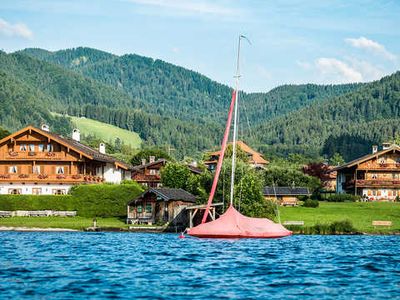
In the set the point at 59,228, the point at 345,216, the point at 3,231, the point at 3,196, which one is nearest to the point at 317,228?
the point at 345,216

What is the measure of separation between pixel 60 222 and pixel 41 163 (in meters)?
22.1

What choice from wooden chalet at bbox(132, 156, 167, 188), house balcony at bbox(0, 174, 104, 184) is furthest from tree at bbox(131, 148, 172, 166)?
house balcony at bbox(0, 174, 104, 184)

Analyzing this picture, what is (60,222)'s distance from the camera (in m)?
81.1

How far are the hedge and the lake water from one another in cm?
3227

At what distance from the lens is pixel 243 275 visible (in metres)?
35.2

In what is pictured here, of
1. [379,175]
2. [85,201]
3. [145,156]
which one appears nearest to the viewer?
[85,201]

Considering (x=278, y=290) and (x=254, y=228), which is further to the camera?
(x=254, y=228)

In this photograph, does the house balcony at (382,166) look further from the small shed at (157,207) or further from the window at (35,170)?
the window at (35,170)

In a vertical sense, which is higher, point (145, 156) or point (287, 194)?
point (145, 156)

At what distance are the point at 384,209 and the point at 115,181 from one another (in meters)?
38.5

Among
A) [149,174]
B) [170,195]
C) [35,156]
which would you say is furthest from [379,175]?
[35,156]

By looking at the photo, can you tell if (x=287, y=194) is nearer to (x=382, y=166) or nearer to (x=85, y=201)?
(x=382, y=166)

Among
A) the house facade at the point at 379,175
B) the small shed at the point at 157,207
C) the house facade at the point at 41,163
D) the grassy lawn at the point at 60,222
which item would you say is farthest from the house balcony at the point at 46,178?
the house facade at the point at 379,175

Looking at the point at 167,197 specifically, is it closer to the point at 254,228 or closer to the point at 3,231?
the point at 3,231
